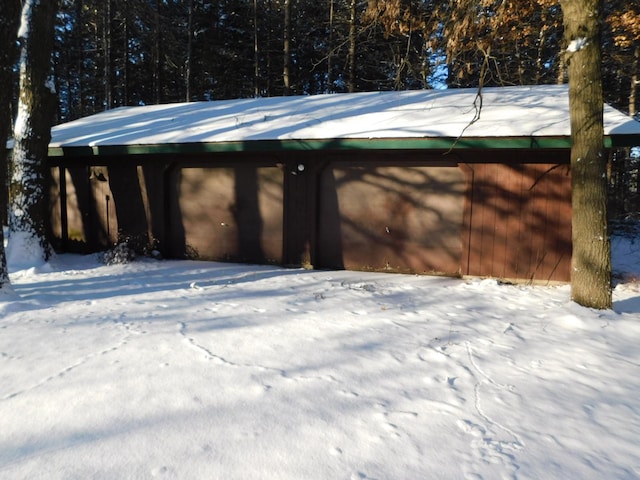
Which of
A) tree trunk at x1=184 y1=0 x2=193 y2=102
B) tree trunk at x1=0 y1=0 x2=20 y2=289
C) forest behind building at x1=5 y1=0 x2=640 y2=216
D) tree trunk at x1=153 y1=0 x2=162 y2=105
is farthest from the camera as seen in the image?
tree trunk at x1=184 y1=0 x2=193 y2=102

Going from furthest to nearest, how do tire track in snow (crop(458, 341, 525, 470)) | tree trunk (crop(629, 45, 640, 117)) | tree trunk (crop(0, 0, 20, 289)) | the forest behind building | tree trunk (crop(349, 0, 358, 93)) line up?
1. tree trunk (crop(349, 0, 358, 93))
2. tree trunk (crop(629, 45, 640, 117))
3. the forest behind building
4. tree trunk (crop(0, 0, 20, 289))
5. tire track in snow (crop(458, 341, 525, 470))

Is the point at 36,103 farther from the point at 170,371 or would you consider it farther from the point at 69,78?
the point at 69,78

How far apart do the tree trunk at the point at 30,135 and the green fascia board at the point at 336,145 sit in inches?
46.6

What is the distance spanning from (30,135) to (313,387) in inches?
291

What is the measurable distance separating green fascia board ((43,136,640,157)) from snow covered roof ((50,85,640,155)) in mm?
16

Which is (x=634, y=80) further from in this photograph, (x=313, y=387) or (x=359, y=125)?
(x=313, y=387)

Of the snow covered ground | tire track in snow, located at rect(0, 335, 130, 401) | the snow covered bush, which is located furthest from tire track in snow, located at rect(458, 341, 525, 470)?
the snow covered bush

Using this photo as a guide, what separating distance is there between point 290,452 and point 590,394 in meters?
2.27

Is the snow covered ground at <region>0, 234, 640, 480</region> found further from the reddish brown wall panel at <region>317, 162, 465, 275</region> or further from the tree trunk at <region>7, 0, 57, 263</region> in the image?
the tree trunk at <region>7, 0, 57, 263</region>

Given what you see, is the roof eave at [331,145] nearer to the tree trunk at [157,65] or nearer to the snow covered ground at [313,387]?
the snow covered ground at [313,387]

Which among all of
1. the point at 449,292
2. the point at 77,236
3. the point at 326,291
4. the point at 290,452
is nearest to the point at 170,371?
the point at 290,452

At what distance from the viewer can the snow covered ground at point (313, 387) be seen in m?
2.13

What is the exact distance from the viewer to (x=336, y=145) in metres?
7.04

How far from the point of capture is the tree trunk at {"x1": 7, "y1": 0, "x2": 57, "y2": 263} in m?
7.16
